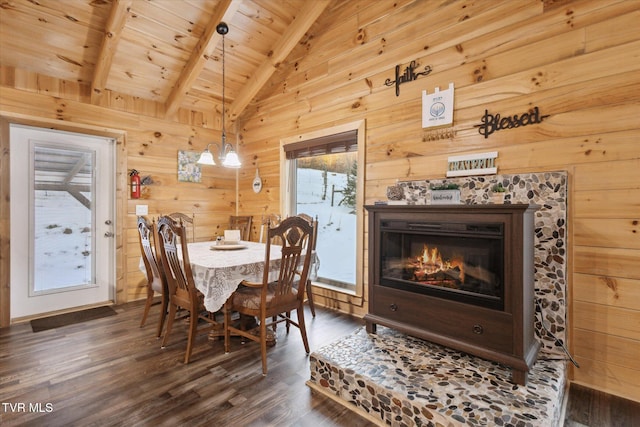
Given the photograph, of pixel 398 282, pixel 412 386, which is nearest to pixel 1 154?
pixel 398 282

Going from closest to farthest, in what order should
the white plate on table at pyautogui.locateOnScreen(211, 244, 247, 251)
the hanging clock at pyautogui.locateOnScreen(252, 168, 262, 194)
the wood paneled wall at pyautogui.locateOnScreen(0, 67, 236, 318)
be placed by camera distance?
the white plate on table at pyautogui.locateOnScreen(211, 244, 247, 251) → the wood paneled wall at pyautogui.locateOnScreen(0, 67, 236, 318) → the hanging clock at pyautogui.locateOnScreen(252, 168, 262, 194)

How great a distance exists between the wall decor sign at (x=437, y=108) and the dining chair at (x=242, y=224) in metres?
2.57

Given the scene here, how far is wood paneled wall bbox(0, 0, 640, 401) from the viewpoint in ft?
6.26

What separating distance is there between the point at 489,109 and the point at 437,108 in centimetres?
40

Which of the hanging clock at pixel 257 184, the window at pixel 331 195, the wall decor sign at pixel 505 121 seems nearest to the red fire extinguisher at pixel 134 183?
the hanging clock at pixel 257 184

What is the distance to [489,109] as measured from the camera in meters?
2.39

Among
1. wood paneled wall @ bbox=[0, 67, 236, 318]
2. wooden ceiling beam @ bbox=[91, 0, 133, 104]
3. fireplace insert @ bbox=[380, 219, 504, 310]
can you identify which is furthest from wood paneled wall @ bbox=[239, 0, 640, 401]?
wood paneled wall @ bbox=[0, 67, 236, 318]

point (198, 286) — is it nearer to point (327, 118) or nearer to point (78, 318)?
point (78, 318)

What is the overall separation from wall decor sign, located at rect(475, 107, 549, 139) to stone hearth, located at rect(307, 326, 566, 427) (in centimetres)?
161

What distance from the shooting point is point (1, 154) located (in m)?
2.99

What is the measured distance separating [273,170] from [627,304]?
3.63 m

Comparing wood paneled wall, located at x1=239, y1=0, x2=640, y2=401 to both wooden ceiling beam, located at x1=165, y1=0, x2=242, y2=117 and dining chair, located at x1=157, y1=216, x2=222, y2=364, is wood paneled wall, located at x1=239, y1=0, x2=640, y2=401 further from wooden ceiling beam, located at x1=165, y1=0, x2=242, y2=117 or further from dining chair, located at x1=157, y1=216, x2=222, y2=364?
dining chair, located at x1=157, y1=216, x2=222, y2=364

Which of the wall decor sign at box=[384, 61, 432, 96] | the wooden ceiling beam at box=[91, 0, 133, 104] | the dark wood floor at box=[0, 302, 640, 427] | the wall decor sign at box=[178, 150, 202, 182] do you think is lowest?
the dark wood floor at box=[0, 302, 640, 427]

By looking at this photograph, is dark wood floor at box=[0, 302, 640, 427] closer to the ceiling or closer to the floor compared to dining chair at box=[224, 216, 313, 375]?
closer to the floor
